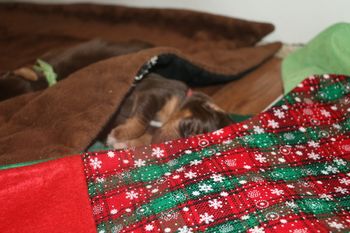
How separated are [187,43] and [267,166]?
141 cm

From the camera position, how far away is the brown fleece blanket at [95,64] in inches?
58.4

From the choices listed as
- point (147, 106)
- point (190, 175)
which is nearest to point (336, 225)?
point (190, 175)

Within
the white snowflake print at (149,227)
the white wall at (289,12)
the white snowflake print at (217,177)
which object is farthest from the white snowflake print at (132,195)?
the white wall at (289,12)

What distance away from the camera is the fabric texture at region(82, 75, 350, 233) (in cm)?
106

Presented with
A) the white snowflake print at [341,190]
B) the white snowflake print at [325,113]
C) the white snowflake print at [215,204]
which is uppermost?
the white snowflake print at [325,113]

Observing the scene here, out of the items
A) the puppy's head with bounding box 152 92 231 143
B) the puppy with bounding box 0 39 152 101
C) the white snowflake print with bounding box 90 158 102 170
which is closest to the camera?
the white snowflake print with bounding box 90 158 102 170

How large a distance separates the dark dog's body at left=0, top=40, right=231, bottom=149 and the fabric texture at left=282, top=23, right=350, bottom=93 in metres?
0.40

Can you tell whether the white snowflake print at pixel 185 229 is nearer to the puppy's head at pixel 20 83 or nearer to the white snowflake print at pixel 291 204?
the white snowflake print at pixel 291 204

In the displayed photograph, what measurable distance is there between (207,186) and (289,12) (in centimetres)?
152

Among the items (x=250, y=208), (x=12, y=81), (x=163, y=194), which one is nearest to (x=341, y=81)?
(x=250, y=208)

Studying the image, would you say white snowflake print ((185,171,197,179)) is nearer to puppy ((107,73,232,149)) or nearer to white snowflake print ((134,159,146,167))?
white snowflake print ((134,159,146,167))

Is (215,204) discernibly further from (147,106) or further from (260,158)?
(147,106)

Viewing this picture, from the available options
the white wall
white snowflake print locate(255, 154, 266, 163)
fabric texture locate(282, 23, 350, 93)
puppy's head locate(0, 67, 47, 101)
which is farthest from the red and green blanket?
the white wall

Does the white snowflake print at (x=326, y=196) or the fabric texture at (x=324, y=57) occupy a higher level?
the fabric texture at (x=324, y=57)
